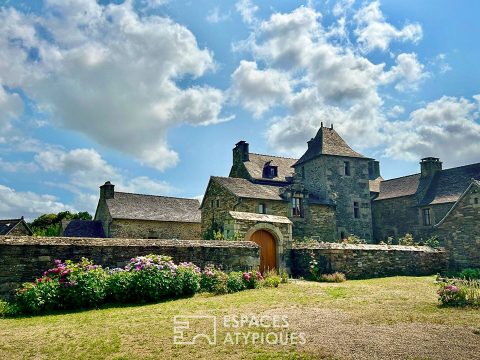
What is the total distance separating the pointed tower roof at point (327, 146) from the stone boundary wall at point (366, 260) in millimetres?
14681

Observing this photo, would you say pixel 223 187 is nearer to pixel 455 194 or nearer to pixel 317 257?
pixel 317 257

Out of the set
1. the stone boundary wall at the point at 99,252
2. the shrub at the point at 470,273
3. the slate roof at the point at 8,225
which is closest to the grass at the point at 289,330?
the stone boundary wall at the point at 99,252

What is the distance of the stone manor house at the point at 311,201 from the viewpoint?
2612cm

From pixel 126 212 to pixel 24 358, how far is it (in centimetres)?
2549

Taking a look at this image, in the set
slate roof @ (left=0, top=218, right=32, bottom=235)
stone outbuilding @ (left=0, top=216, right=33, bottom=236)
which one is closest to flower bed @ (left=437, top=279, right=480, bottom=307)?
stone outbuilding @ (left=0, top=216, right=33, bottom=236)

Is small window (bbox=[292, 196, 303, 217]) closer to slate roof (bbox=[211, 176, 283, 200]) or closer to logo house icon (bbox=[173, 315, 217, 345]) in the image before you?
slate roof (bbox=[211, 176, 283, 200])

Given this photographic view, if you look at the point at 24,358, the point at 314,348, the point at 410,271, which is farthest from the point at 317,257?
the point at 24,358

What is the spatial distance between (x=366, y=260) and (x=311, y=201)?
11966mm

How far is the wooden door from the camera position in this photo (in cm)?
1655

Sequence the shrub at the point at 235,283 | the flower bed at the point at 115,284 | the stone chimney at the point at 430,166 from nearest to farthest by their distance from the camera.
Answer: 1. the flower bed at the point at 115,284
2. the shrub at the point at 235,283
3. the stone chimney at the point at 430,166

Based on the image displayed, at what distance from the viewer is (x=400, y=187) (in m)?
34.5

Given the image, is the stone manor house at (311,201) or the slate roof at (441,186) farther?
the slate roof at (441,186)

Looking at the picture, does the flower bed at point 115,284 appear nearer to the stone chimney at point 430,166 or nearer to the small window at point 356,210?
the small window at point 356,210

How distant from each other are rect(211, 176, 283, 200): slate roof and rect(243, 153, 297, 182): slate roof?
5.54 metres
